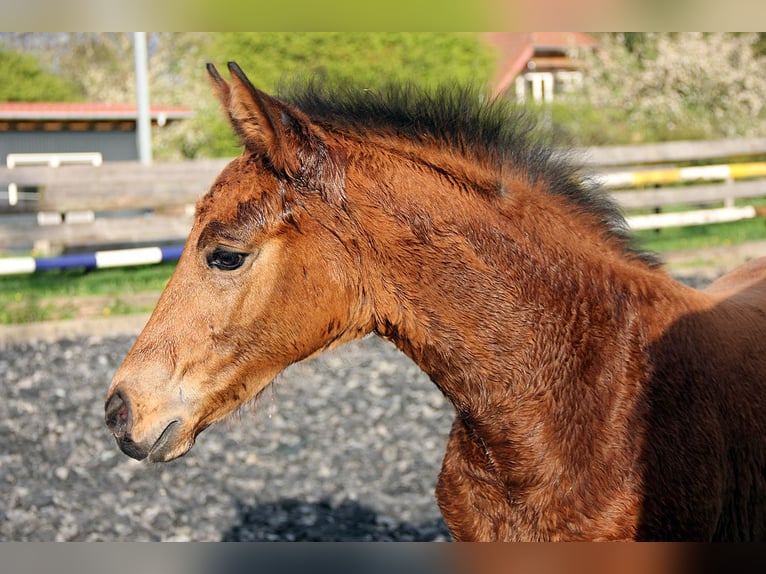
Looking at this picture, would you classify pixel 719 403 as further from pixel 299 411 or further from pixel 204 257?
pixel 299 411

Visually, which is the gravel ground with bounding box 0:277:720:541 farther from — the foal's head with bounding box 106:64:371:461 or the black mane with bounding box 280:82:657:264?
the black mane with bounding box 280:82:657:264

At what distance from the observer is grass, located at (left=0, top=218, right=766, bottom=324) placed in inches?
348

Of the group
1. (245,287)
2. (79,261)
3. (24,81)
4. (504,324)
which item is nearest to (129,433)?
(245,287)

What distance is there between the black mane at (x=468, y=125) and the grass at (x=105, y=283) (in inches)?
214

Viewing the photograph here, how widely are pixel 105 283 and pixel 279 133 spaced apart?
8598 millimetres

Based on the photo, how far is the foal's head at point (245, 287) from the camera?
2117 millimetres

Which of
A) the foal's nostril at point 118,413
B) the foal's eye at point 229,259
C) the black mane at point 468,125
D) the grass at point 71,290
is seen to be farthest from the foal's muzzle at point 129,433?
the grass at point 71,290

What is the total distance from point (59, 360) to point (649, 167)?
919 centimetres

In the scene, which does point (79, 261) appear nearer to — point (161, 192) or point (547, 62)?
point (161, 192)

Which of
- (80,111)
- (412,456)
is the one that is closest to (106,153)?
(80,111)

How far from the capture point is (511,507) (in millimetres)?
2189

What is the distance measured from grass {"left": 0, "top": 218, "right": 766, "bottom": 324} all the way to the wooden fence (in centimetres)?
37

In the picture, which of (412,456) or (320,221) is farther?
(412,456)

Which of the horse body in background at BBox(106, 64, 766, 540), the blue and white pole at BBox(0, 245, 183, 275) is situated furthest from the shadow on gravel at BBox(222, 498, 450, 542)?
the blue and white pole at BBox(0, 245, 183, 275)
